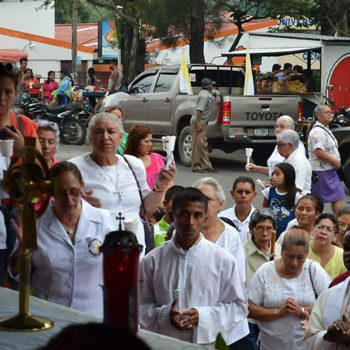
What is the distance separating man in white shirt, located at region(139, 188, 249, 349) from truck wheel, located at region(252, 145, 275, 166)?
12.9 m

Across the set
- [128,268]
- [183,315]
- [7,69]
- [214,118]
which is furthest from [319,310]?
[214,118]

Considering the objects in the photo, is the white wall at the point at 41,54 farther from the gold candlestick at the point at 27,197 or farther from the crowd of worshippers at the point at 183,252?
the gold candlestick at the point at 27,197

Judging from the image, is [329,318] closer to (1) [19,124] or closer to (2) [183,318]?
(2) [183,318]

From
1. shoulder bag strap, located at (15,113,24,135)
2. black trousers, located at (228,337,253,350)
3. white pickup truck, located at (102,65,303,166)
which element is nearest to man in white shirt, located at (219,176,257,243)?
black trousers, located at (228,337,253,350)

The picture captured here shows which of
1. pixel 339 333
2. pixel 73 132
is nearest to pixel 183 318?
pixel 339 333

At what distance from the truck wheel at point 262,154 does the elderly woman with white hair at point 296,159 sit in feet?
27.2

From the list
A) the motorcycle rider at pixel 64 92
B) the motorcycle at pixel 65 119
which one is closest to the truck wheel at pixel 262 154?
the motorcycle at pixel 65 119

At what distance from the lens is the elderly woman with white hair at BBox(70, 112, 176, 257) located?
235 inches

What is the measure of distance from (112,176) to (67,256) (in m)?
1.14

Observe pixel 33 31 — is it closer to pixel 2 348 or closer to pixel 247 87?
pixel 247 87

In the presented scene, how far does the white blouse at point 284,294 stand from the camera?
622 centimetres

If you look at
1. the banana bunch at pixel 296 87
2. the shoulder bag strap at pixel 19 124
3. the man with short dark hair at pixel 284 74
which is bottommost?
the shoulder bag strap at pixel 19 124

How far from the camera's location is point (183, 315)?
198 inches

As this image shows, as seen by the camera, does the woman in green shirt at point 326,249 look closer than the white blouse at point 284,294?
No
